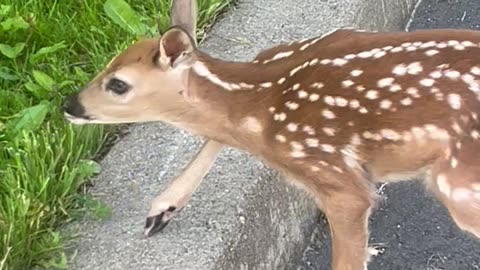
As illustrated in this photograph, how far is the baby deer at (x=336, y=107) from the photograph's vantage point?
3.87 meters

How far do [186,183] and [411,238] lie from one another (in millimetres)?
833

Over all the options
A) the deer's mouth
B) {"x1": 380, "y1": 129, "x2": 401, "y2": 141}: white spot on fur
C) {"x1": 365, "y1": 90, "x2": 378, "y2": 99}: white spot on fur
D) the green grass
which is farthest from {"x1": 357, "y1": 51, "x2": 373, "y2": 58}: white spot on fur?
the green grass

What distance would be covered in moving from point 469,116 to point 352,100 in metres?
0.33

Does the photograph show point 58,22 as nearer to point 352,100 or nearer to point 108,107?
point 108,107

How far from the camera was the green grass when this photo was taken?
13.9 feet

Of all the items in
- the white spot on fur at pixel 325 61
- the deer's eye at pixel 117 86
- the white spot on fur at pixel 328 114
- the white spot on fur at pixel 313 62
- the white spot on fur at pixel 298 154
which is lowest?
the white spot on fur at pixel 298 154

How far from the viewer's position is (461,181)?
3.88 metres

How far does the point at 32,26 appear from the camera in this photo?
513 centimetres

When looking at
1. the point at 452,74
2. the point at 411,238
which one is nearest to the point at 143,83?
the point at 452,74

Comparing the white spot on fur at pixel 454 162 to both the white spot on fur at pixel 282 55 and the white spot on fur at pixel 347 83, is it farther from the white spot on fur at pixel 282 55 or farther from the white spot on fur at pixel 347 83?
the white spot on fur at pixel 282 55

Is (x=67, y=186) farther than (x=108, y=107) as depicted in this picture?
Yes

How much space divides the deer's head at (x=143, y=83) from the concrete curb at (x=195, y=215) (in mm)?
396

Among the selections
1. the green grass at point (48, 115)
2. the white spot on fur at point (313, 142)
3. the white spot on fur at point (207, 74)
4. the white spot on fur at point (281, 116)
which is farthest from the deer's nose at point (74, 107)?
the white spot on fur at point (313, 142)

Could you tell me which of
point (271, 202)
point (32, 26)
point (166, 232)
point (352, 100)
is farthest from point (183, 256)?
point (32, 26)
